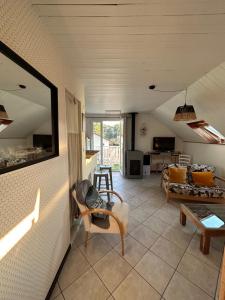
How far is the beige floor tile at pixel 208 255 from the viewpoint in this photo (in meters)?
1.67

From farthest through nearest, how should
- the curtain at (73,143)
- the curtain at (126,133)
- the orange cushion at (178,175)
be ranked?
the curtain at (126,133), the orange cushion at (178,175), the curtain at (73,143)

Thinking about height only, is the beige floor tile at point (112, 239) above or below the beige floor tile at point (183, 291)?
above

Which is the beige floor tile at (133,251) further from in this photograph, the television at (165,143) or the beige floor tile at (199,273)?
the television at (165,143)

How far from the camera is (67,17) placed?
1.11 meters

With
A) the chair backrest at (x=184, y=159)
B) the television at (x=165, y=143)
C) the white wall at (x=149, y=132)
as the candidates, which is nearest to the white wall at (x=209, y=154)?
the chair backrest at (x=184, y=159)

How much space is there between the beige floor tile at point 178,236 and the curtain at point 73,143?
4.76ft

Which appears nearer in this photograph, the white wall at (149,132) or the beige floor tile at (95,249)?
the beige floor tile at (95,249)

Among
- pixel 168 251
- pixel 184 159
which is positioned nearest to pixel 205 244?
pixel 168 251

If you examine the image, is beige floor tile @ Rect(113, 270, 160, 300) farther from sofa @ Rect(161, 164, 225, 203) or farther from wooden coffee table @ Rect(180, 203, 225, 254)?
sofa @ Rect(161, 164, 225, 203)

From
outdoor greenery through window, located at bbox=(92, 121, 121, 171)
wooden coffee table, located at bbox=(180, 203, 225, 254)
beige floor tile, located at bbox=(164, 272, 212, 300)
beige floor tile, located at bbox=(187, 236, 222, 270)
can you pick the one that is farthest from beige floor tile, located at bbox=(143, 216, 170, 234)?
outdoor greenery through window, located at bbox=(92, 121, 121, 171)

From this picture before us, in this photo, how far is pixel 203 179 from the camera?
11.1ft

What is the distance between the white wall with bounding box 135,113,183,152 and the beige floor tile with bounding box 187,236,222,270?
13.2 ft

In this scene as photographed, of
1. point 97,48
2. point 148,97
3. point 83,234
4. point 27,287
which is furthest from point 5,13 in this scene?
point 148,97

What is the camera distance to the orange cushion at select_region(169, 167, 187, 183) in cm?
348
